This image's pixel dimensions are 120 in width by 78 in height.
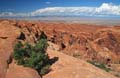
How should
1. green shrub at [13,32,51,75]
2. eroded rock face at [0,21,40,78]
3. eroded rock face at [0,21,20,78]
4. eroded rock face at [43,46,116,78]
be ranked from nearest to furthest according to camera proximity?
eroded rock face at [0,21,40,78] < eroded rock face at [43,46,116,78] < eroded rock face at [0,21,20,78] < green shrub at [13,32,51,75]

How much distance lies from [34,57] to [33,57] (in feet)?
0.33

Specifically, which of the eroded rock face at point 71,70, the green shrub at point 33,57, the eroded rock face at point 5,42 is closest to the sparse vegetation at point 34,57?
the green shrub at point 33,57

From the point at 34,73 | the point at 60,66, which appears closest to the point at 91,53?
the point at 60,66

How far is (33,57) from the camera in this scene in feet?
86.6

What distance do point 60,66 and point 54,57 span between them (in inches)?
112

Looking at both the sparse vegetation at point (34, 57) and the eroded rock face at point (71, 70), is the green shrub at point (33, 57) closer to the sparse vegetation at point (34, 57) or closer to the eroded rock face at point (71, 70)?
the sparse vegetation at point (34, 57)

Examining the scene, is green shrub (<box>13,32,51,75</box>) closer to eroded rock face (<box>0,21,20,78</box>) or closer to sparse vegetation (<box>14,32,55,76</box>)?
sparse vegetation (<box>14,32,55,76</box>)

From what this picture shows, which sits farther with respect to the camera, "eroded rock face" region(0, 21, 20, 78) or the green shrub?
the green shrub

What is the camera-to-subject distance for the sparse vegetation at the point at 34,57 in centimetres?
2603

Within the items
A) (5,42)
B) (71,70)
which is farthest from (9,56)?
(71,70)

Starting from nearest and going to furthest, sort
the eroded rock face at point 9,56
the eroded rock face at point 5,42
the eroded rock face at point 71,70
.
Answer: the eroded rock face at point 9,56, the eroded rock face at point 71,70, the eroded rock face at point 5,42

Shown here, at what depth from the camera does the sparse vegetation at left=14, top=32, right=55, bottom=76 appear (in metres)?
26.0

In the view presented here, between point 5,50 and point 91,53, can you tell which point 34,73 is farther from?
point 91,53

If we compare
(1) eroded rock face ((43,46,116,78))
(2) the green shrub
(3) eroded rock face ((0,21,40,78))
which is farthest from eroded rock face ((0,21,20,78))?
(1) eroded rock face ((43,46,116,78))
